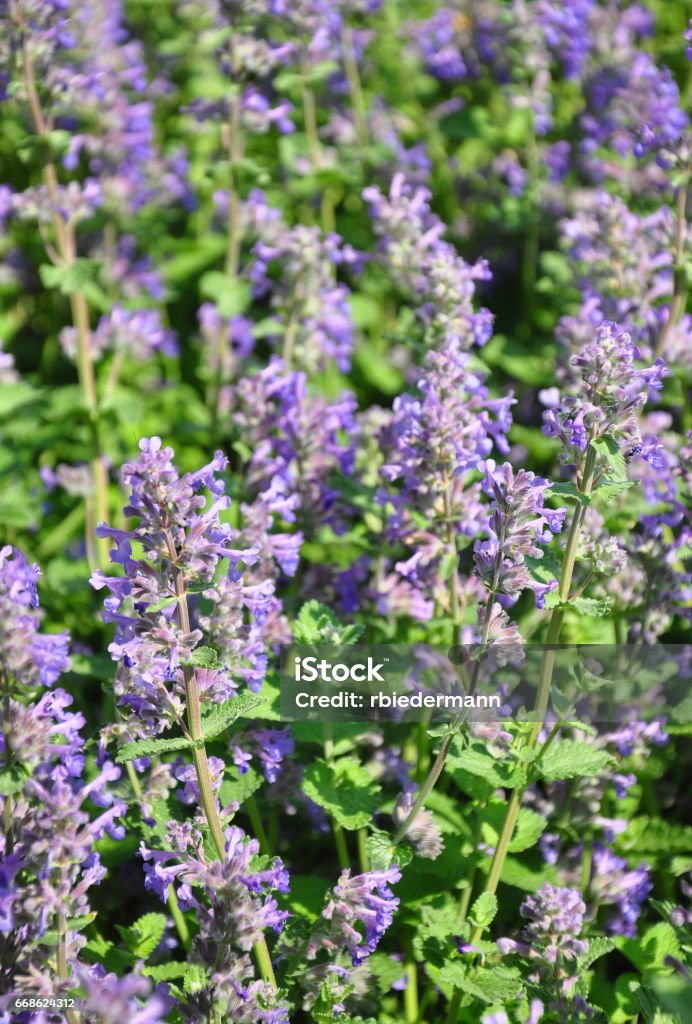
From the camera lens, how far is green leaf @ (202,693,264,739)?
3459 millimetres

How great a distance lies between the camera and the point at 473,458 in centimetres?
438

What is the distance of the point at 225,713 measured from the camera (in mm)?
3510

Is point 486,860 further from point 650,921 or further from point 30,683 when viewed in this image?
point 30,683

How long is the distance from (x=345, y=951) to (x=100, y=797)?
1091 mm

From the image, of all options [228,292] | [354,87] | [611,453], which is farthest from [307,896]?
[354,87]

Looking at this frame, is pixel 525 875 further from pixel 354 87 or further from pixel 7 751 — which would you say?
pixel 354 87

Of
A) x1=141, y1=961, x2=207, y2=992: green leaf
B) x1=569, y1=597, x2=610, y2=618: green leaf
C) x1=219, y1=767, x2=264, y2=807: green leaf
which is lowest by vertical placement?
x1=141, y1=961, x2=207, y2=992: green leaf

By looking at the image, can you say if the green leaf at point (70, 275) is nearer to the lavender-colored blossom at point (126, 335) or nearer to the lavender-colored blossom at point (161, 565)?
the lavender-colored blossom at point (126, 335)

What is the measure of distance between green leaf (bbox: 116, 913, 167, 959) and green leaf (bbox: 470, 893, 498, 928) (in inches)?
46.3

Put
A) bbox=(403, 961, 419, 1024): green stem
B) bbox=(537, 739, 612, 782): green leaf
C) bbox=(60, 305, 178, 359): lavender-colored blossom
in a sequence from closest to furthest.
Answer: bbox=(537, 739, 612, 782): green leaf → bbox=(403, 961, 419, 1024): green stem → bbox=(60, 305, 178, 359): lavender-colored blossom

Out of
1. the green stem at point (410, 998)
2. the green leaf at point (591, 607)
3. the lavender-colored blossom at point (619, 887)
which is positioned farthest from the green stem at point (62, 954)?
the lavender-colored blossom at point (619, 887)

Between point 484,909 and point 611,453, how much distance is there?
173 centimetres

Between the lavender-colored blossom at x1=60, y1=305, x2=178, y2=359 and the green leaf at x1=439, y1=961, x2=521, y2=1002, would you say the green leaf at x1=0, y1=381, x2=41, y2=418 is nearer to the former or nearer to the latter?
the lavender-colored blossom at x1=60, y1=305, x2=178, y2=359

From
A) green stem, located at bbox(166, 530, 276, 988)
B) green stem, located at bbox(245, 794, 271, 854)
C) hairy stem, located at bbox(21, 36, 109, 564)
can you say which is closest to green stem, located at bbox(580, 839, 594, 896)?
green stem, located at bbox(245, 794, 271, 854)
